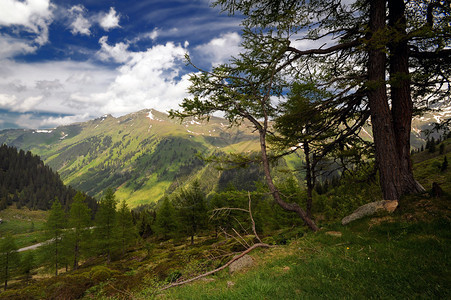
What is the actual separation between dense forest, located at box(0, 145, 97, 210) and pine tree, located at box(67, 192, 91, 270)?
122 m

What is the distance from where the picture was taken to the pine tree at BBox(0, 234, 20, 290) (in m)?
40.6

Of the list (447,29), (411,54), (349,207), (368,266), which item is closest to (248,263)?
(368,266)

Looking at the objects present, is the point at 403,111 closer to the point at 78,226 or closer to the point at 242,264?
the point at 242,264

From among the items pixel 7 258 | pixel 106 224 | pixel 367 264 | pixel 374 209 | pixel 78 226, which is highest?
pixel 374 209

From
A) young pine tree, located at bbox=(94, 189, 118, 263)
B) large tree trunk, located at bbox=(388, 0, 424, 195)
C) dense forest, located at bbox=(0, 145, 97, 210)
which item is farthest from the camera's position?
dense forest, located at bbox=(0, 145, 97, 210)

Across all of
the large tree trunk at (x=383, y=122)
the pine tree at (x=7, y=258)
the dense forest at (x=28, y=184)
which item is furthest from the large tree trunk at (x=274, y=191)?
the dense forest at (x=28, y=184)

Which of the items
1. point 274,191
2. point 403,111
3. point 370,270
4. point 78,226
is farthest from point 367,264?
point 78,226

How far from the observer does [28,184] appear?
16900 cm

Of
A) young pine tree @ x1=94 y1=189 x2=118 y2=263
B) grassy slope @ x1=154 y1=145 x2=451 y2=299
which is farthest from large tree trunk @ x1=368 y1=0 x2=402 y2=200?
young pine tree @ x1=94 y1=189 x2=118 y2=263

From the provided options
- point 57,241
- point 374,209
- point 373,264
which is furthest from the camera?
point 57,241

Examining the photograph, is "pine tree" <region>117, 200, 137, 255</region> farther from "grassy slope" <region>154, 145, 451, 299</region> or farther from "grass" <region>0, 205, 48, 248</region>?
"grass" <region>0, 205, 48, 248</region>

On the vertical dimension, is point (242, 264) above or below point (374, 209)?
below

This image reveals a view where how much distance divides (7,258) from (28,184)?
7144 inches

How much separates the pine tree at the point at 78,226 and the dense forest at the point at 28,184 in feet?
401
